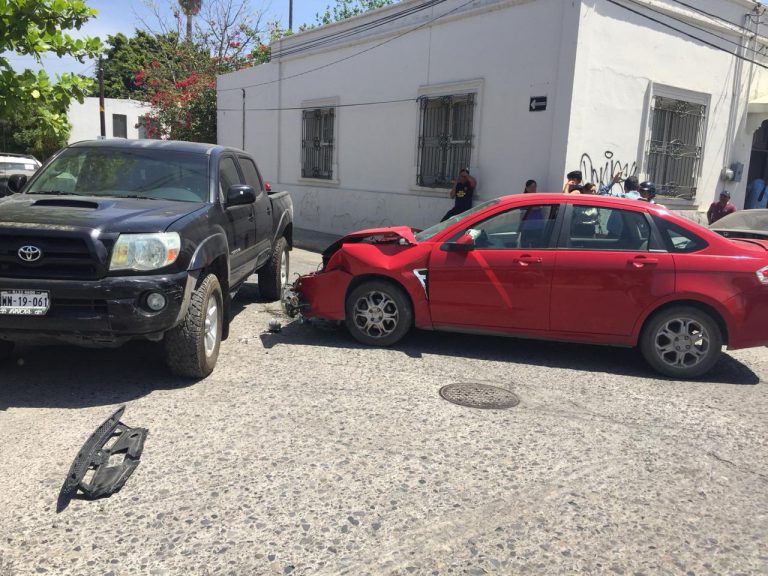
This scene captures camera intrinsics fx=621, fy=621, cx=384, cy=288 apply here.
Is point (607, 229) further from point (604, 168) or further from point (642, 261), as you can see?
point (604, 168)

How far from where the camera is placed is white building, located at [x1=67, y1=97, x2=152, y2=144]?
36875 millimetres

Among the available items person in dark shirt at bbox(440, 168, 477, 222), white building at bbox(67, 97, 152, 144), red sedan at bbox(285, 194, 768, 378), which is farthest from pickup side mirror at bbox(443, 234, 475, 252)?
white building at bbox(67, 97, 152, 144)

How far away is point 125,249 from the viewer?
4145 millimetres

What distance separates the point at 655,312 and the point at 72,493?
459 centimetres

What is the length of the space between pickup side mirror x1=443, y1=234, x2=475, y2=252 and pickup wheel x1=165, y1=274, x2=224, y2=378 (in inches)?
82.5

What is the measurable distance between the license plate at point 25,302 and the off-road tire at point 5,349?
114 centimetres

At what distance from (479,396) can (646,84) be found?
8.68 m

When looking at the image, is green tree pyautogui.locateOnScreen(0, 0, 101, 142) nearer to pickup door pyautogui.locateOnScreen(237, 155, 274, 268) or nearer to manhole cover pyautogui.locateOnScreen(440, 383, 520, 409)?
pickup door pyautogui.locateOnScreen(237, 155, 274, 268)

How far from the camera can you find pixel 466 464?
3.63 m

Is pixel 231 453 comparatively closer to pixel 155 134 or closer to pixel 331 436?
pixel 331 436

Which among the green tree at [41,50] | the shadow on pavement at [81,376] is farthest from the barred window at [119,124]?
A: the shadow on pavement at [81,376]

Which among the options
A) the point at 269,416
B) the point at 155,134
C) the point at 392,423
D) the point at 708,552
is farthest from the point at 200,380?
the point at 155,134

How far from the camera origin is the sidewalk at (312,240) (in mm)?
14203

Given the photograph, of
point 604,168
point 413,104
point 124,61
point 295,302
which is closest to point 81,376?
point 295,302
